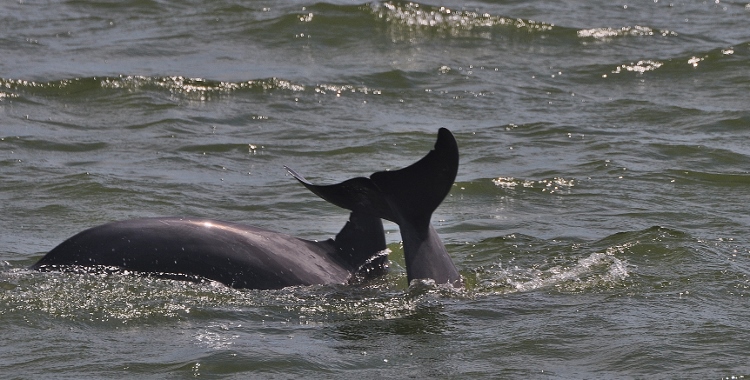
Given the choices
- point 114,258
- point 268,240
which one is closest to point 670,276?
point 268,240

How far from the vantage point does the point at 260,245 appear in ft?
22.2

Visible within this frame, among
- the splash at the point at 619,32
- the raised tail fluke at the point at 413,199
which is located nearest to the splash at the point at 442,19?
the splash at the point at 619,32

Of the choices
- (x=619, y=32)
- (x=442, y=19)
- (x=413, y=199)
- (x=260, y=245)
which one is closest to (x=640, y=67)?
(x=619, y=32)

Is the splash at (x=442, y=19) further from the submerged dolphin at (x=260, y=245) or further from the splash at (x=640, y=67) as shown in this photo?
the submerged dolphin at (x=260, y=245)

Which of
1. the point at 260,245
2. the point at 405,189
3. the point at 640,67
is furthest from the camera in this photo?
the point at 640,67

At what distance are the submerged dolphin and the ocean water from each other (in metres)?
0.10

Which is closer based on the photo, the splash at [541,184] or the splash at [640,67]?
the splash at [541,184]

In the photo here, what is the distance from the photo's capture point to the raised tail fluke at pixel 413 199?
645 centimetres

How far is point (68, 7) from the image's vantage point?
1784cm

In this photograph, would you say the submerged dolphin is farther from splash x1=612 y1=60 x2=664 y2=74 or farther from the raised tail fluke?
splash x1=612 y1=60 x2=664 y2=74

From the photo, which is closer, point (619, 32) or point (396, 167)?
point (396, 167)

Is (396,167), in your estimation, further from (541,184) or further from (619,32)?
(619,32)

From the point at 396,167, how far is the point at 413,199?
13.5 feet

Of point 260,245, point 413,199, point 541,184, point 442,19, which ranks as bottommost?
point 541,184
